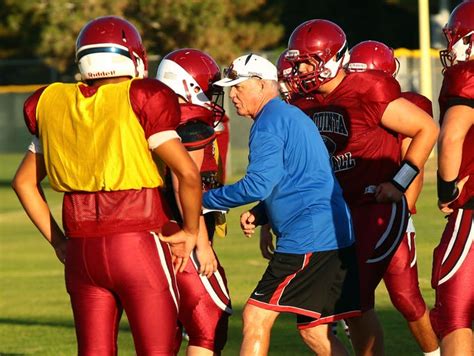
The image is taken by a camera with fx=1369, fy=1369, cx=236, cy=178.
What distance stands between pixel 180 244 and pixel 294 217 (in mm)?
841

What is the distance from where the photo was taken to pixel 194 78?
7.08 metres

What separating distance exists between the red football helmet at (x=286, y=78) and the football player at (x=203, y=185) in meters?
0.42

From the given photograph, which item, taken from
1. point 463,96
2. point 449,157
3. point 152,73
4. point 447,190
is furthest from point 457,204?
point 152,73

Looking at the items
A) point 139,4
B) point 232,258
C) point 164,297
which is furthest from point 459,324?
point 139,4

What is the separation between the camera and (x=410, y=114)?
728cm

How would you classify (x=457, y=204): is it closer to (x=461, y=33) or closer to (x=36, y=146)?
(x=461, y=33)

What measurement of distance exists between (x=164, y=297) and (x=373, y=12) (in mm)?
36516

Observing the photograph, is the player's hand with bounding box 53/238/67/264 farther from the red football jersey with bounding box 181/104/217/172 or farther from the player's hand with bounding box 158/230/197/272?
the red football jersey with bounding box 181/104/217/172

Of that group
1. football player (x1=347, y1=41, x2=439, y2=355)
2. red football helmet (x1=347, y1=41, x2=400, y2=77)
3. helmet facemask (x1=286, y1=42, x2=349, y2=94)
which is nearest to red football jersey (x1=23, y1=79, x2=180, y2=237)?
helmet facemask (x1=286, y1=42, x2=349, y2=94)

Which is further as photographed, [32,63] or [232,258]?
[32,63]

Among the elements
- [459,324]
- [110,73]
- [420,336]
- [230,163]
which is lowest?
[230,163]

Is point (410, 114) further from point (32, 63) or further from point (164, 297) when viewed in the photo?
point (32, 63)

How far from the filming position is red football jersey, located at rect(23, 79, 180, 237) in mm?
5855

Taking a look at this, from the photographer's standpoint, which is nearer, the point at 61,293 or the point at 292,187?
the point at 292,187
